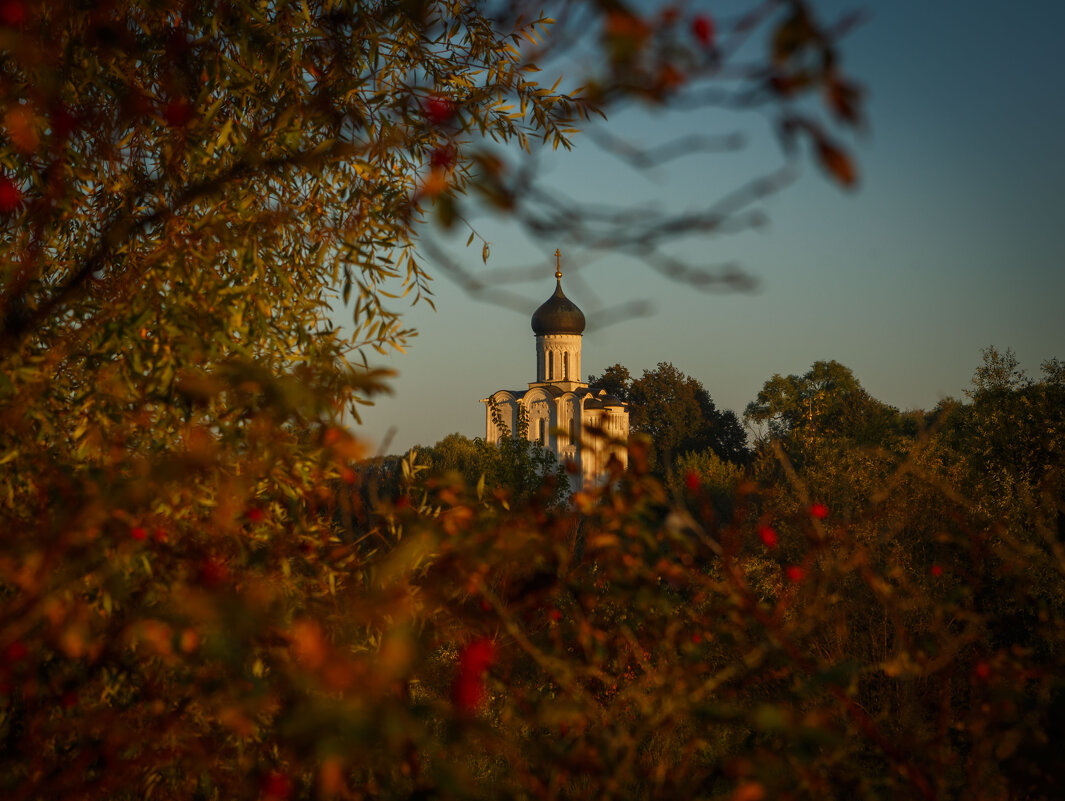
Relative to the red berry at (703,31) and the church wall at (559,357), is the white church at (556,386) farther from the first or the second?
the red berry at (703,31)

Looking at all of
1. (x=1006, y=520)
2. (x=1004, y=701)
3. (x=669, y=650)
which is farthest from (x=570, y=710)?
(x=1006, y=520)

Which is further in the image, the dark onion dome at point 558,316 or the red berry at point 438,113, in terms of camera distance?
the dark onion dome at point 558,316

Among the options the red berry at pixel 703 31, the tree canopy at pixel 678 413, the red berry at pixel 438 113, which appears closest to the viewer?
the red berry at pixel 703 31

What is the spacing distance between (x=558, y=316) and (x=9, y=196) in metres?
47.8

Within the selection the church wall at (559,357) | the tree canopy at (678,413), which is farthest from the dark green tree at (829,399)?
the church wall at (559,357)

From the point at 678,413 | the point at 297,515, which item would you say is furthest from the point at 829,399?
the point at 297,515

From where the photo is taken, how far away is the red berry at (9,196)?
3.06 meters

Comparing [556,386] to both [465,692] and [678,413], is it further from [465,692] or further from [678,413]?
[465,692]

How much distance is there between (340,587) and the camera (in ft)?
10.3

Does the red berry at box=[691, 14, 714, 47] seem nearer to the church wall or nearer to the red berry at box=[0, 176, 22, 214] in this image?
the red berry at box=[0, 176, 22, 214]

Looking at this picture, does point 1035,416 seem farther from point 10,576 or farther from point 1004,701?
point 10,576

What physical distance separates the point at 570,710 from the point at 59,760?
1652mm

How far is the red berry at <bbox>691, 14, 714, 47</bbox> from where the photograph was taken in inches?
61.5

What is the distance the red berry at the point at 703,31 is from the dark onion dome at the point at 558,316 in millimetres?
48552
